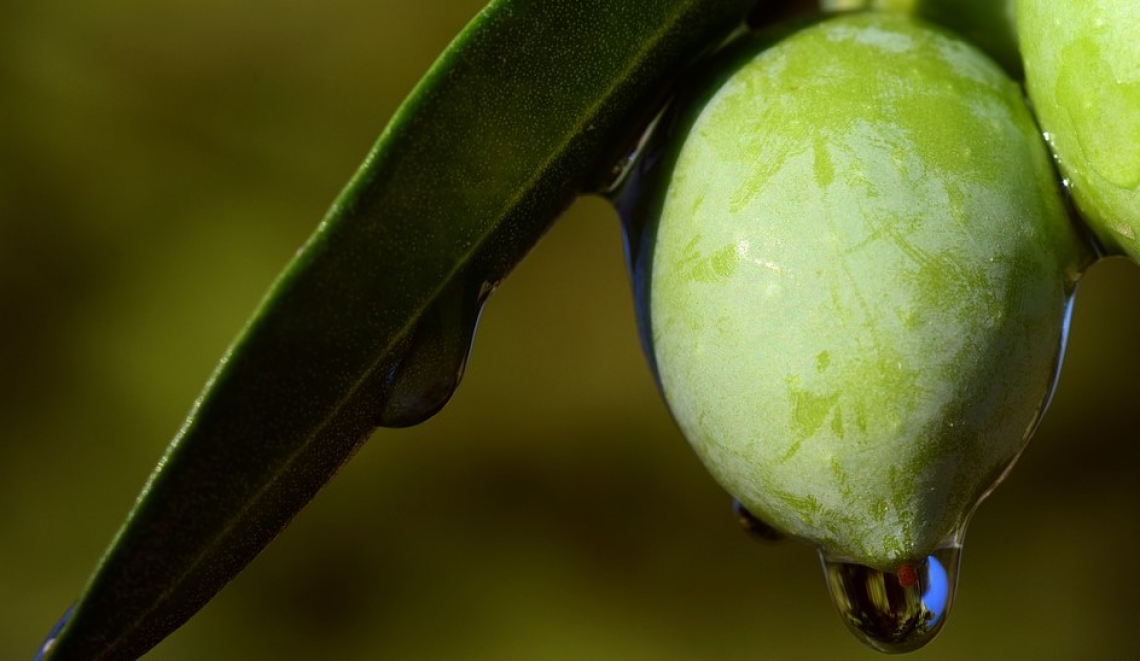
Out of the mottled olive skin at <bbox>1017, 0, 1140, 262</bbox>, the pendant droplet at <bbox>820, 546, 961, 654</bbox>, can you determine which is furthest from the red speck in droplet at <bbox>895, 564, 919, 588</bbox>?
the mottled olive skin at <bbox>1017, 0, 1140, 262</bbox>

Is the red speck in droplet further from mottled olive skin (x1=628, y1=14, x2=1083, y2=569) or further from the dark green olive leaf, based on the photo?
the dark green olive leaf

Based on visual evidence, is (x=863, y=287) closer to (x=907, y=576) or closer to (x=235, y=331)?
(x=907, y=576)

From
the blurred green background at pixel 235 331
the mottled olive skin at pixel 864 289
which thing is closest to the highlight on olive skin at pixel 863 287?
the mottled olive skin at pixel 864 289

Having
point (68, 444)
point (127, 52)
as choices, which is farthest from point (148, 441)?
point (127, 52)

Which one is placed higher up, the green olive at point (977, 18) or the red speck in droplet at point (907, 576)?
the green olive at point (977, 18)

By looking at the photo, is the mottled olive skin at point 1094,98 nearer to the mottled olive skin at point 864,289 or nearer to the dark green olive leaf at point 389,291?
the mottled olive skin at point 864,289

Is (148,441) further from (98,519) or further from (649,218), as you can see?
(649,218)
